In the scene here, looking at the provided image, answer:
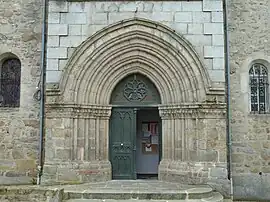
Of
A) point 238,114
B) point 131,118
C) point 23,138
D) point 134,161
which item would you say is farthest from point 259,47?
point 23,138

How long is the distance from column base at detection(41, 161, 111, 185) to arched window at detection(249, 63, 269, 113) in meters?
4.36

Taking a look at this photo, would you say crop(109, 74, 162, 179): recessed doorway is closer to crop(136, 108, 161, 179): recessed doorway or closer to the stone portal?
the stone portal

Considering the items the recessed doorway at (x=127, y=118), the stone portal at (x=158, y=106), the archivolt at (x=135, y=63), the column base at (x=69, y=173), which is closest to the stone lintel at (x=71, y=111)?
the stone portal at (x=158, y=106)

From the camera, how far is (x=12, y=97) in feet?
30.4

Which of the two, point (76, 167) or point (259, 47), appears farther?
point (259, 47)

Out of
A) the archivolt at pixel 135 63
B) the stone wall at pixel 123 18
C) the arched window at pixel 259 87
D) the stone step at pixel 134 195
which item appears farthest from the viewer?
the arched window at pixel 259 87

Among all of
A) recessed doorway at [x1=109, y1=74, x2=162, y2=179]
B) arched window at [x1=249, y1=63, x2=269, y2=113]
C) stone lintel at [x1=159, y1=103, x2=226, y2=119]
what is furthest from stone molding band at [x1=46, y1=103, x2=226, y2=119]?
arched window at [x1=249, y1=63, x2=269, y2=113]

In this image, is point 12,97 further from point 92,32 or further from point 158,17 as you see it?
point 158,17

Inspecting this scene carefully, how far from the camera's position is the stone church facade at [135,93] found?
8.13 m

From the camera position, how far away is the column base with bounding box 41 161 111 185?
800cm

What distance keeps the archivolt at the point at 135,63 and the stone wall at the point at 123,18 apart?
0.19m

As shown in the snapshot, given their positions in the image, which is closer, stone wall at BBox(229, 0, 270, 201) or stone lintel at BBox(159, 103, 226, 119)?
stone lintel at BBox(159, 103, 226, 119)

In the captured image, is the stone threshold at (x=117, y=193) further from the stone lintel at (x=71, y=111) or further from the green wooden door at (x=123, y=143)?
the stone lintel at (x=71, y=111)

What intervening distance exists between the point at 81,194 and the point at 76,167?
1.19 metres
